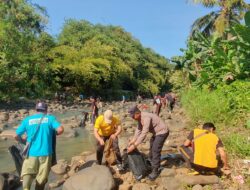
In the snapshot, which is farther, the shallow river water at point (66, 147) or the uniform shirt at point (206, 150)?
the shallow river water at point (66, 147)

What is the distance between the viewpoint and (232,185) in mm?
6516

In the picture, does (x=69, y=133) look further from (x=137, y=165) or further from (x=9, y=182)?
(x=137, y=165)

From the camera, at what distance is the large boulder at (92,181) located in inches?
254

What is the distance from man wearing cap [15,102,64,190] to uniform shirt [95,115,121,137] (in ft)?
5.43

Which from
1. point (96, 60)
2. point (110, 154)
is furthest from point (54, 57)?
point (110, 154)

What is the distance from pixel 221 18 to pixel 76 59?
1596 centimetres

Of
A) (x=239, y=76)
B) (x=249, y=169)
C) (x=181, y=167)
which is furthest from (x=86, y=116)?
(x=249, y=169)

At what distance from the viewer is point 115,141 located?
7840mm

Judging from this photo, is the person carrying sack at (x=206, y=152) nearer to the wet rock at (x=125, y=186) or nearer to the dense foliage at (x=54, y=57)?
the wet rock at (x=125, y=186)

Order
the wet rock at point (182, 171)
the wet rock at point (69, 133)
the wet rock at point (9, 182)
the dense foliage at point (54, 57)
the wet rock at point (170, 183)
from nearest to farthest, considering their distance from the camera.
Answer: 1. the wet rock at point (170, 183)
2. the wet rock at point (9, 182)
3. the wet rock at point (182, 171)
4. the wet rock at point (69, 133)
5. the dense foliage at point (54, 57)

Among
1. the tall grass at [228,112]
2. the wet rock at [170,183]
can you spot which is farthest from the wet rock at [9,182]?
the tall grass at [228,112]

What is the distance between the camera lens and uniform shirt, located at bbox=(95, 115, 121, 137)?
25.0ft

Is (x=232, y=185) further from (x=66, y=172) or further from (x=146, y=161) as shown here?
(x=66, y=172)

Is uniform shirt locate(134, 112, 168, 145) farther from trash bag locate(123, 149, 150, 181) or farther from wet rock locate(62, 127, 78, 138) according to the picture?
wet rock locate(62, 127, 78, 138)
